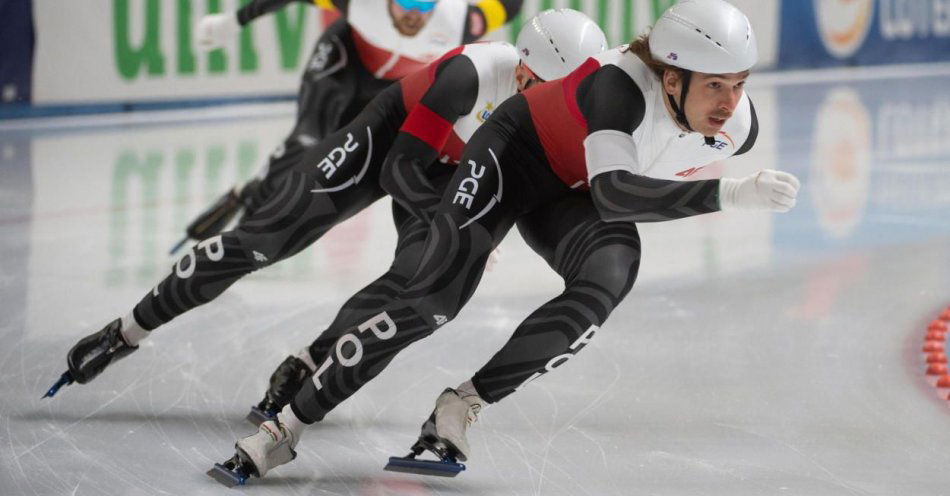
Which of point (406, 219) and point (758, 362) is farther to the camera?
point (758, 362)

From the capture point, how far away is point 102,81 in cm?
1148

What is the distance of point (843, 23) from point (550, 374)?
1586cm

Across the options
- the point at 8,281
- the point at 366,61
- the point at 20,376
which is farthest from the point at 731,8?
the point at 8,281

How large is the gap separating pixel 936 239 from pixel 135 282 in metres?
3.78

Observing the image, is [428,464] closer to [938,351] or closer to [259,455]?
[259,455]

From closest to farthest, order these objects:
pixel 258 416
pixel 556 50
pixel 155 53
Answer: pixel 258 416
pixel 556 50
pixel 155 53

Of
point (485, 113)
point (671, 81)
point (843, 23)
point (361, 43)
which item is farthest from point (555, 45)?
point (843, 23)

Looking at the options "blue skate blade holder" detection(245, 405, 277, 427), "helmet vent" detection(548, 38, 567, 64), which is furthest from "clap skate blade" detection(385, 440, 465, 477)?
"helmet vent" detection(548, 38, 567, 64)

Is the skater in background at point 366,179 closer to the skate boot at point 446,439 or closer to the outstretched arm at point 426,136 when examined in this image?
the outstretched arm at point 426,136

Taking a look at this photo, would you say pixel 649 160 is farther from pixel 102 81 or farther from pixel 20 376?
pixel 102 81

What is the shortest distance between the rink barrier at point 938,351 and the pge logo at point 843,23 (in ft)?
47.0

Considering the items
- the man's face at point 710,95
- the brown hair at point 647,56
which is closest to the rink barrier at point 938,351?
the man's face at point 710,95

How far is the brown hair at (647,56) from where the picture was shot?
10.5ft

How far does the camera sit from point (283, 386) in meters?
3.69
